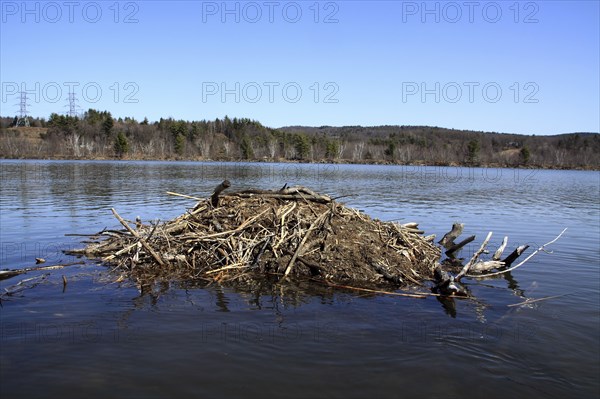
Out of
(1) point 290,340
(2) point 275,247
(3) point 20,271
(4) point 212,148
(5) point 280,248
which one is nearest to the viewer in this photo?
(1) point 290,340

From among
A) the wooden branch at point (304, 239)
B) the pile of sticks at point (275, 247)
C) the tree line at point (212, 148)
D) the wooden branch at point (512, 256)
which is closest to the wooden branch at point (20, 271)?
the pile of sticks at point (275, 247)

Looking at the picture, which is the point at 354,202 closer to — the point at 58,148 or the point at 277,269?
the point at 277,269

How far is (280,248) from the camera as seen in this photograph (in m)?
10.3

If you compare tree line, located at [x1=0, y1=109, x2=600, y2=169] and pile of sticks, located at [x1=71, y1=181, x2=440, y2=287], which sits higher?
tree line, located at [x1=0, y1=109, x2=600, y2=169]

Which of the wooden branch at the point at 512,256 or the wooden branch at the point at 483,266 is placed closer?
the wooden branch at the point at 483,266

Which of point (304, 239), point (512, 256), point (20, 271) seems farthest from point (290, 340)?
point (512, 256)

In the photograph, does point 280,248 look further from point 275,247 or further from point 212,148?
point 212,148

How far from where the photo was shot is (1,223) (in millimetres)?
17484

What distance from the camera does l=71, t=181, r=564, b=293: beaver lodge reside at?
32.5 ft

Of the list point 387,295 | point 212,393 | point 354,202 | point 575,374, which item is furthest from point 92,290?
point 354,202

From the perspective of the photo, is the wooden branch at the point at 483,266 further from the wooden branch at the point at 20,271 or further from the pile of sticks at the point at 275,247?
the wooden branch at the point at 20,271

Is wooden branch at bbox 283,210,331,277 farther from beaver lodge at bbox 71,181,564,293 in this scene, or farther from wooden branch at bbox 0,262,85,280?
wooden branch at bbox 0,262,85,280

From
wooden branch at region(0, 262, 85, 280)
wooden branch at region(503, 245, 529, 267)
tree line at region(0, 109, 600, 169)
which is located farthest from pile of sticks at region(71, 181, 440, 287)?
tree line at region(0, 109, 600, 169)

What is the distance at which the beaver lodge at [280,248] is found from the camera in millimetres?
9906
